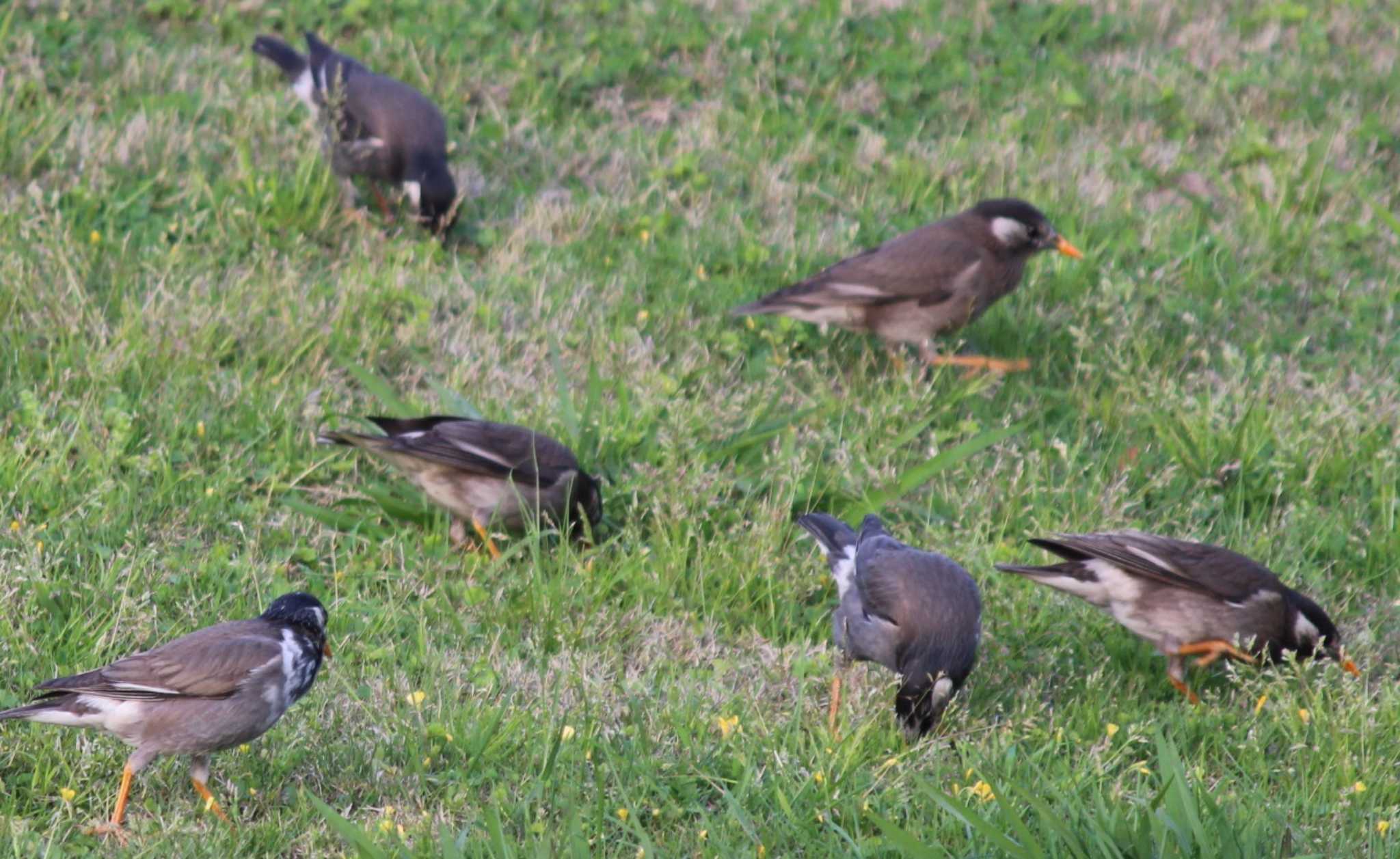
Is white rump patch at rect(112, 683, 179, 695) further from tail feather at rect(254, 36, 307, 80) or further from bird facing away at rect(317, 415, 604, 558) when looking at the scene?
tail feather at rect(254, 36, 307, 80)

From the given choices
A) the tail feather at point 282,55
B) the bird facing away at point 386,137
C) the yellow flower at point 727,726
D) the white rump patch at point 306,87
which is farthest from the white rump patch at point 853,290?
the tail feather at point 282,55

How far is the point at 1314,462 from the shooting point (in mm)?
6863

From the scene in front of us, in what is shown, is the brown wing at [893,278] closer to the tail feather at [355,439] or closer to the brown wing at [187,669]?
the tail feather at [355,439]

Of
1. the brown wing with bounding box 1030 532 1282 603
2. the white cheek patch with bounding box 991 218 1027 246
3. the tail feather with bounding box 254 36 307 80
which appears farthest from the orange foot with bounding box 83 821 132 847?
the tail feather with bounding box 254 36 307 80

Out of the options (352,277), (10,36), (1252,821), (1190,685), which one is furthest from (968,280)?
(10,36)

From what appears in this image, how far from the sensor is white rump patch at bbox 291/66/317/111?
28.5 feet

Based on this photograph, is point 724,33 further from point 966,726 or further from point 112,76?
point 966,726

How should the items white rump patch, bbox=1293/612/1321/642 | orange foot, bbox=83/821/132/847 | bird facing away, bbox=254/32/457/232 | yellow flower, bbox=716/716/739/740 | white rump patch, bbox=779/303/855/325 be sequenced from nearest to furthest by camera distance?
orange foot, bbox=83/821/132/847 → yellow flower, bbox=716/716/739/740 → white rump patch, bbox=1293/612/1321/642 → white rump patch, bbox=779/303/855/325 → bird facing away, bbox=254/32/457/232

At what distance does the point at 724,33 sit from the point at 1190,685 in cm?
561

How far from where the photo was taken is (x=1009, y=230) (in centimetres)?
768

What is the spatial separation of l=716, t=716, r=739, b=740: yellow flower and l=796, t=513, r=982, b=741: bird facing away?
1.11ft

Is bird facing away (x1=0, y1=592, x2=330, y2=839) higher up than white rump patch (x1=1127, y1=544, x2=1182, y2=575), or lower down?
higher up

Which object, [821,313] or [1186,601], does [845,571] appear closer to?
[1186,601]

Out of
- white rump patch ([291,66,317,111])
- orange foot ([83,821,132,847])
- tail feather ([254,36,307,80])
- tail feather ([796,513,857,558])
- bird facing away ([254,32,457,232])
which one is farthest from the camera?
tail feather ([254,36,307,80])
